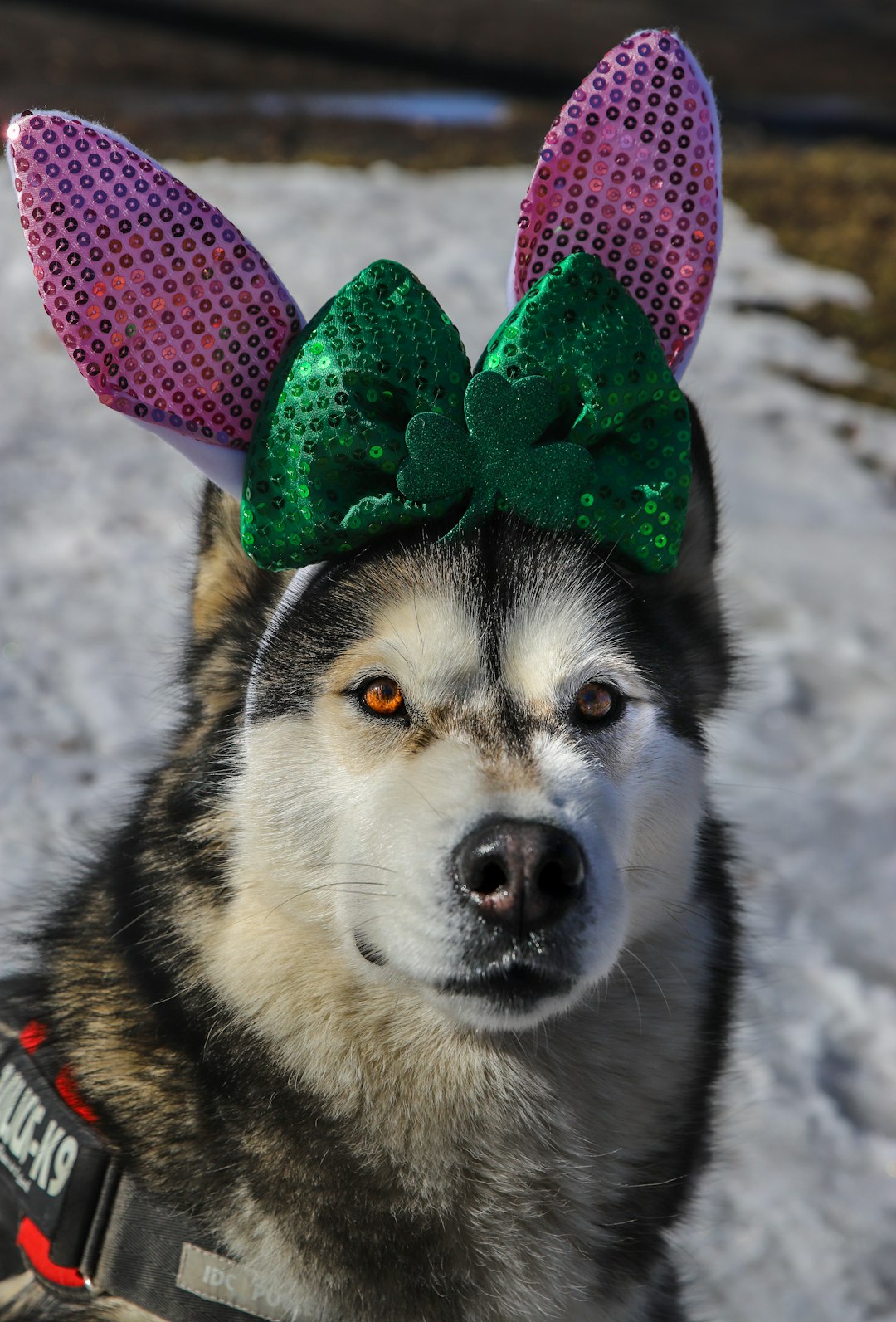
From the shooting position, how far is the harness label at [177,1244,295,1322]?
6.02 ft

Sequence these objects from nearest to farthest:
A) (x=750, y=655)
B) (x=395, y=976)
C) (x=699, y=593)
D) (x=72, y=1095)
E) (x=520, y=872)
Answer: (x=520, y=872)
(x=395, y=976)
(x=72, y=1095)
(x=699, y=593)
(x=750, y=655)

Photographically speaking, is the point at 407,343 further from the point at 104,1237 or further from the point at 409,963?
the point at 104,1237

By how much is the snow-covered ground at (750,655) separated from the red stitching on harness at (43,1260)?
0.72m

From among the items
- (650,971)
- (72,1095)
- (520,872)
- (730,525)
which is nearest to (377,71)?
(730,525)

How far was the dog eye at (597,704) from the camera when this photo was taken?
6.26 ft

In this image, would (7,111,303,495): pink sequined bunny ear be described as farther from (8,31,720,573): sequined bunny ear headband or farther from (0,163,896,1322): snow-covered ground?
(0,163,896,1322): snow-covered ground

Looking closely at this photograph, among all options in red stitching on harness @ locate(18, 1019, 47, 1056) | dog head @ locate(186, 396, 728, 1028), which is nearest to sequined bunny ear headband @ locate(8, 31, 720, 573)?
dog head @ locate(186, 396, 728, 1028)

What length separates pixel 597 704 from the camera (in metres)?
1.93

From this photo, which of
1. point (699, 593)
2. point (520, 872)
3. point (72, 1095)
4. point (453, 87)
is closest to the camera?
point (520, 872)

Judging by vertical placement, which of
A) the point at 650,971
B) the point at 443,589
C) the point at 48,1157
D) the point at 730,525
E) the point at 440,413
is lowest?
the point at 730,525

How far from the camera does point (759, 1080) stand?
310 centimetres

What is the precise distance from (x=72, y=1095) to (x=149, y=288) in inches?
48.7

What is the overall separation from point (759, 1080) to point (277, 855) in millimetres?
1715

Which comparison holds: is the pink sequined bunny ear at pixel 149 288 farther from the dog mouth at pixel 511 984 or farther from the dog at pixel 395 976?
the dog mouth at pixel 511 984
